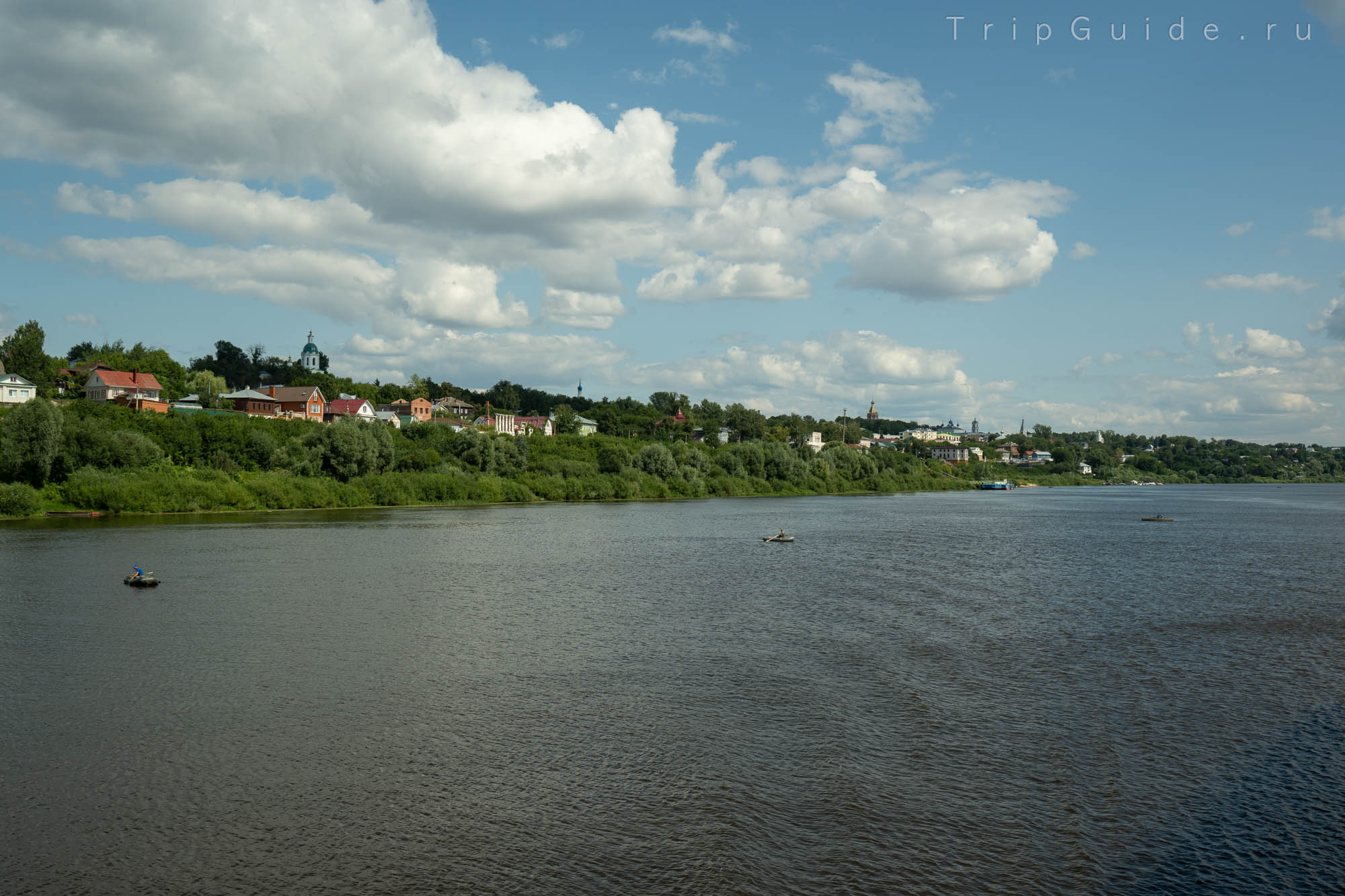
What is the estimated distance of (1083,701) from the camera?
21.5 m

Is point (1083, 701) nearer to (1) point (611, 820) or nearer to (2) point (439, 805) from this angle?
(1) point (611, 820)

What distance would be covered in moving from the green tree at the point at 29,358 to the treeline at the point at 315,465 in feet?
125

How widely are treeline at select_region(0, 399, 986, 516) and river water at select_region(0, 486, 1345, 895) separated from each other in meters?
33.4

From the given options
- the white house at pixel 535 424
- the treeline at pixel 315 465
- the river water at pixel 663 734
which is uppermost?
the white house at pixel 535 424

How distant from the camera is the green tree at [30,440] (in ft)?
225

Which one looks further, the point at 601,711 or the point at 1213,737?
the point at 601,711

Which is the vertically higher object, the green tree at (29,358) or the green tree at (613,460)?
the green tree at (29,358)

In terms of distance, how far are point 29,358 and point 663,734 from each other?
459 ft

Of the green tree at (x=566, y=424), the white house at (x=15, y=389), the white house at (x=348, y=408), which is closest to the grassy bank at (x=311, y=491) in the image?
the white house at (x=15, y=389)

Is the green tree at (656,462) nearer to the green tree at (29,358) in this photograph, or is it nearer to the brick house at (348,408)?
the brick house at (348,408)

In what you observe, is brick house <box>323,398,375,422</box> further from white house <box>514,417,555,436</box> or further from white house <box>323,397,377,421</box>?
white house <box>514,417,555,436</box>

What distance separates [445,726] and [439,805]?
4.32m

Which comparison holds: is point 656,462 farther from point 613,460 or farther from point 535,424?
point 535,424

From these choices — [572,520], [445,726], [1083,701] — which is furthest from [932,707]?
[572,520]
